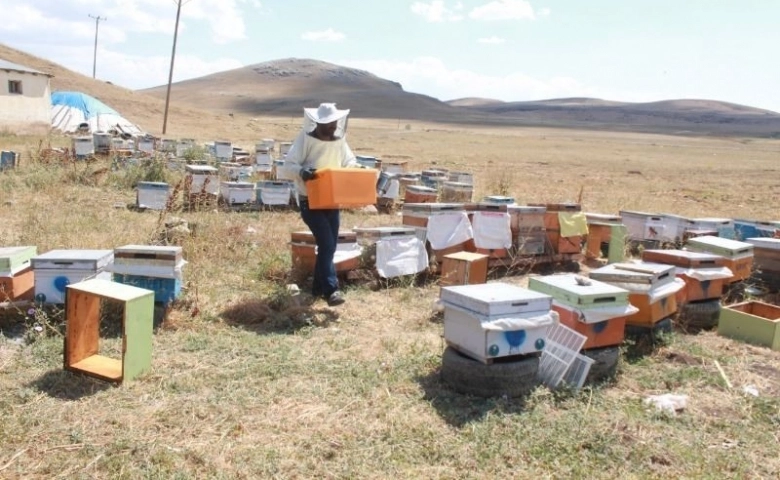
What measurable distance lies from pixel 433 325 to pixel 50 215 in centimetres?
590

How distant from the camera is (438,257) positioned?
7078mm

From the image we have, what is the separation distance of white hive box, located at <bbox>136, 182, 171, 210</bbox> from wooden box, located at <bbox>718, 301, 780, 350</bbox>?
776 cm

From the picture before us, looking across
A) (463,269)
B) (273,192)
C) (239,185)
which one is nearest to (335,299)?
(463,269)

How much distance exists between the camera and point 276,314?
5488mm

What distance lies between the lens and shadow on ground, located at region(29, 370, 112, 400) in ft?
12.6

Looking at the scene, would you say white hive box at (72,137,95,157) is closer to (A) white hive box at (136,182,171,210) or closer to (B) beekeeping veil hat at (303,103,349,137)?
(A) white hive box at (136,182,171,210)

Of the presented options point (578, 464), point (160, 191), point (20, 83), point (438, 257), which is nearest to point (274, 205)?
point (160, 191)

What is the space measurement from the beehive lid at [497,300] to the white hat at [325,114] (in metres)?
2.10

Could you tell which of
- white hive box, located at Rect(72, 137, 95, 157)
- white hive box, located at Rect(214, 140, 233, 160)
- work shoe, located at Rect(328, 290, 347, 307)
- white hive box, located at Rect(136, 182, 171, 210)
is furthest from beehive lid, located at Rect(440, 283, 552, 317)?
white hive box, located at Rect(72, 137, 95, 157)

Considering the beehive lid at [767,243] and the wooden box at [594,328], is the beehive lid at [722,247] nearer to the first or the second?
the beehive lid at [767,243]

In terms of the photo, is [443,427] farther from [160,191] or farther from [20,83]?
[20,83]

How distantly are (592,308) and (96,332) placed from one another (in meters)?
3.22

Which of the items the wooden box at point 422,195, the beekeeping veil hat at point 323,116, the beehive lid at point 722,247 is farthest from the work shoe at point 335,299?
the wooden box at point 422,195

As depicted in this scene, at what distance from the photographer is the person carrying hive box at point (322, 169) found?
565 centimetres
